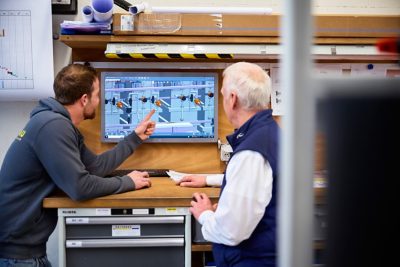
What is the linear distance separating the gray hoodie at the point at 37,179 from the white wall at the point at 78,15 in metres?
0.87

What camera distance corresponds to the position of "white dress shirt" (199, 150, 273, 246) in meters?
1.62

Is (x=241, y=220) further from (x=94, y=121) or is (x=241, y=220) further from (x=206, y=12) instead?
(x=94, y=121)

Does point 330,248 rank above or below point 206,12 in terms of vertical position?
below

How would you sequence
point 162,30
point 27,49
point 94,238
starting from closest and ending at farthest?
point 94,238 < point 162,30 < point 27,49

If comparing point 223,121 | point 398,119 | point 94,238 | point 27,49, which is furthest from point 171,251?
point 398,119

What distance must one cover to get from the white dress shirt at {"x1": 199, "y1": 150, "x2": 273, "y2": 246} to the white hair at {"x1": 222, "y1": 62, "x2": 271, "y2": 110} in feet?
0.75

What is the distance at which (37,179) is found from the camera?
2.23 m

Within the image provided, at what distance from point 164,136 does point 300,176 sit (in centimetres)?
228

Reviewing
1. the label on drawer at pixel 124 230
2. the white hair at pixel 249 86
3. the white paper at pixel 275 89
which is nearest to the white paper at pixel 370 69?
the white paper at pixel 275 89

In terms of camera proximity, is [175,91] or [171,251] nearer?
[171,251]

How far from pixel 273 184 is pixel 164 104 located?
1451 mm

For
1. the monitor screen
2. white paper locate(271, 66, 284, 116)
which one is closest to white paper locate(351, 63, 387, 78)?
white paper locate(271, 66, 284, 116)

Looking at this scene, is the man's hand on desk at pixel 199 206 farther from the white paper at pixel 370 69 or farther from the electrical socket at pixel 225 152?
the white paper at pixel 370 69

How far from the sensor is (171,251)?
236 centimetres
